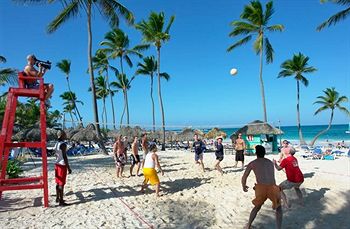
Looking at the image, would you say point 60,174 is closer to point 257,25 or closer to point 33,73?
point 33,73

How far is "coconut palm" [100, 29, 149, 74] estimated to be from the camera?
27391mm

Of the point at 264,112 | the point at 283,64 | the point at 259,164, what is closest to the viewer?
the point at 259,164

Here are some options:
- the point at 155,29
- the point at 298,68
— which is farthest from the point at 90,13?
the point at 298,68

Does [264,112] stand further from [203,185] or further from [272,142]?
[203,185]

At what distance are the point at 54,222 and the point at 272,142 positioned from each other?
606 inches

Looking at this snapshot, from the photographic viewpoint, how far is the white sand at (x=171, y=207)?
16.7 feet

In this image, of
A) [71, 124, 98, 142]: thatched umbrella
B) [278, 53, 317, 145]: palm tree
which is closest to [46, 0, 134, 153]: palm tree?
[71, 124, 98, 142]: thatched umbrella

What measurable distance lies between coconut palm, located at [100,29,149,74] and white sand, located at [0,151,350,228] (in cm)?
2063

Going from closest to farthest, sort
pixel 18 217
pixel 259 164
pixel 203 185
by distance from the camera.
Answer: pixel 259 164
pixel 18 217
pixel 203 185

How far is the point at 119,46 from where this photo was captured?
2791 cm

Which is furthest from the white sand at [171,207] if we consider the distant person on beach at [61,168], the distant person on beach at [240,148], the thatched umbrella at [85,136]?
the thatched umbrella at [85,136]

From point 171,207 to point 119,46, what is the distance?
23.8m

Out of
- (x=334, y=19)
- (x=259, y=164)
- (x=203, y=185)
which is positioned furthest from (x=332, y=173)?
(x=334, y=19)

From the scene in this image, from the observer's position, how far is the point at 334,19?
16.1 m
